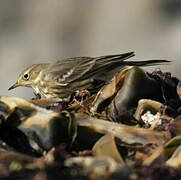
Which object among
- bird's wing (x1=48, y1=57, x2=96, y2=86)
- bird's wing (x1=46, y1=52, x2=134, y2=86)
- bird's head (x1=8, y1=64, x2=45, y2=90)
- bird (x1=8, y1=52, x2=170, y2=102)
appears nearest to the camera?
bird (x1=8, y1=52, x2=170, y2=102)

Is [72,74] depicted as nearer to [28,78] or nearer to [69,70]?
[69,70]

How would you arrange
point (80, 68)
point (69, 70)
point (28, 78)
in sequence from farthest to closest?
point (28, 78) → point (69, 70) → point (80, 68)

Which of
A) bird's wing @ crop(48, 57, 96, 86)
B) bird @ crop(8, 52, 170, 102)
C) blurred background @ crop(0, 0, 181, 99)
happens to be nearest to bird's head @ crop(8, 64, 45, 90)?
bird @ crop(8, 52, 170, 102)

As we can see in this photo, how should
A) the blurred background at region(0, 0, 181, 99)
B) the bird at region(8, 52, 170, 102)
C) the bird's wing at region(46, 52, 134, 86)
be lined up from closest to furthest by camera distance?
1. the bird at region(8, 52, 170, 102)
2. the bird's wing at region(46, 52, 134, 86)
3. the blurred background at region(0, 0, 181, 99)

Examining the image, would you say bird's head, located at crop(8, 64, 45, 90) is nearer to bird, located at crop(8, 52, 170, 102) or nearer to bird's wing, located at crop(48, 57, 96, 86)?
bird, located at crop(8, 52, 170, 102)

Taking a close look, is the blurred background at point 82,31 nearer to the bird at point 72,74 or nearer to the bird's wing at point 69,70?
the bird at point 72,74

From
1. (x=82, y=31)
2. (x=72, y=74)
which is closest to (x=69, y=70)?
(x=72, y=74)

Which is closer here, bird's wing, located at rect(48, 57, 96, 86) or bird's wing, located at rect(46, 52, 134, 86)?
bird's wing, located at rect(46, 52, 134, 86)
